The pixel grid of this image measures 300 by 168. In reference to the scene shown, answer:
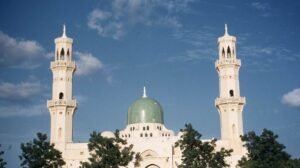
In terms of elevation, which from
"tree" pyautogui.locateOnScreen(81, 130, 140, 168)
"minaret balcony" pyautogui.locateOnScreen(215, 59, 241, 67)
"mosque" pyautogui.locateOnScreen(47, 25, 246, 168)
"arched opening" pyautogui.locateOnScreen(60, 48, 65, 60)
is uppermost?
"arched opening" pyautogui.locateOnScreen(60, 48, 65, 60)

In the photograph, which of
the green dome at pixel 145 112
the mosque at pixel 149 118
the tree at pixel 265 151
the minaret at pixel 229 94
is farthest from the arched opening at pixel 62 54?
the tree at pixel 265 151

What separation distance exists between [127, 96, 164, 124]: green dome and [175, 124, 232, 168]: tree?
54.3ft

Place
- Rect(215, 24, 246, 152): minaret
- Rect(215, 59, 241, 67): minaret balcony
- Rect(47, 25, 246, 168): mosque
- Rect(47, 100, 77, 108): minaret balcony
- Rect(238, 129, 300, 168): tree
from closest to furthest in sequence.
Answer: Rect(238, 129, 300, 168): tree
Rect(47, 25, 246, 168): mosque
Rect(215, 24, 246, 152): minaret
Rect(47, 100, 77, 108): minaret balcony
Rect(215, 59, 241, 67): minaret balcony

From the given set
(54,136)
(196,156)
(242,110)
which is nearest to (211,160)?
(196,156)

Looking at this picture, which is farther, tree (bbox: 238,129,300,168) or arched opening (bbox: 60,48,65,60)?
arched opening (bbox: 60,48,65,60)

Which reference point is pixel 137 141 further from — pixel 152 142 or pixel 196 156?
pixel 196 156

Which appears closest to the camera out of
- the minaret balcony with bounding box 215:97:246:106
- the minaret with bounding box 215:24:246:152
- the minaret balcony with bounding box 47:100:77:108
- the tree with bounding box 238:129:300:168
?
the tree with bounding box 238:129:300:168

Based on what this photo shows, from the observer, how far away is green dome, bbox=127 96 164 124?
202ft

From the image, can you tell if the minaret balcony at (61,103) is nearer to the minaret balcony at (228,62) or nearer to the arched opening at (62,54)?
the arched opening at (62,54)

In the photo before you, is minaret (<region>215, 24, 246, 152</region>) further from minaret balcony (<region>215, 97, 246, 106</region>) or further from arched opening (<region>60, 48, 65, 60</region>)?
arched opening (<region>60, 48, 65, 60</region>)

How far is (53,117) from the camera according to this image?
58.9m

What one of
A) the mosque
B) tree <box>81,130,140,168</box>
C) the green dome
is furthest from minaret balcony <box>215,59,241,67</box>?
tree <box>81,130,140,168</box>

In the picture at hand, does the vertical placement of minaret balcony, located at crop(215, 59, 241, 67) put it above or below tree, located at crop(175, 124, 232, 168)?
above

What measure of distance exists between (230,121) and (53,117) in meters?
19.2
